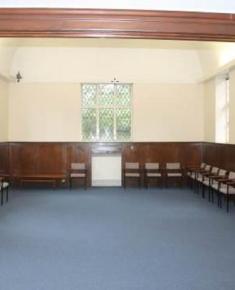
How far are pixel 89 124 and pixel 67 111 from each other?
28.3 inches

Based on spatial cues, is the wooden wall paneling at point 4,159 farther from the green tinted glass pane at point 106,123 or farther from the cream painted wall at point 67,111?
the green tinted glass pane at point 106,123

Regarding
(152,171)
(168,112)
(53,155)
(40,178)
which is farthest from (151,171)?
(40,178)

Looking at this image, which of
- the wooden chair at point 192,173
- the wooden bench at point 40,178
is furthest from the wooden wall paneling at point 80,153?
the wooden chair at point 192,173

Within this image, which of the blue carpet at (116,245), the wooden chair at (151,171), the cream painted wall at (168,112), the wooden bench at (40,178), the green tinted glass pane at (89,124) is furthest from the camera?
the green tinted glass pane at (89,124)

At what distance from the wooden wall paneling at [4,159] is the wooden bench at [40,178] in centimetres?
38

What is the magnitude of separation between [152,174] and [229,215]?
377 centimetres

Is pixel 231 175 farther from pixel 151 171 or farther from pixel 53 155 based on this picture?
pixel 53 155

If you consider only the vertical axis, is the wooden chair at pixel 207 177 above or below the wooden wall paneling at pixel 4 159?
below

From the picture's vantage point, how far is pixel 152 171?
1054 cm

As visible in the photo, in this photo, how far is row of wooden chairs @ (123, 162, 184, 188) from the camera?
10469mm

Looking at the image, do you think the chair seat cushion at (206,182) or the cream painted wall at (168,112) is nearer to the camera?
the chair seat cushion at (206,182)

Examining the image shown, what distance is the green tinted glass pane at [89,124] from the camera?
1088cm

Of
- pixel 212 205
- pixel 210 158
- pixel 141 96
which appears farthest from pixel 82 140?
pixel 212 205

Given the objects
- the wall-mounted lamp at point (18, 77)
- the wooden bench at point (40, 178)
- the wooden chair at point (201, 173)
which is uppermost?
the wall-mounted lamp at point (18, 77)
